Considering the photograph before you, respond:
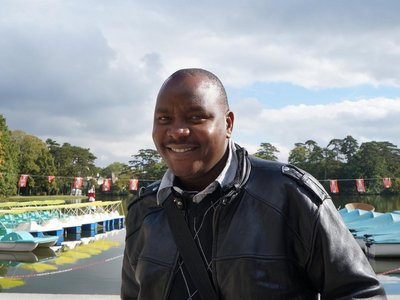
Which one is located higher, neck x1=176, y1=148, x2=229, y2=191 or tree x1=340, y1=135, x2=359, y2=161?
tree x1=340, y1=135, x2=359, y2=161

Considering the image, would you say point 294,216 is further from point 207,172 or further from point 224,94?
point 224,94

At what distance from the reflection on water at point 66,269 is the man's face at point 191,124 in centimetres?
772

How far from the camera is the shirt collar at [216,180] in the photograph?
1.48m

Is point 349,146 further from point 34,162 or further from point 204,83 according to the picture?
point 204,83

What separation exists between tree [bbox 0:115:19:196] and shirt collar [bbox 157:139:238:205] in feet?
163

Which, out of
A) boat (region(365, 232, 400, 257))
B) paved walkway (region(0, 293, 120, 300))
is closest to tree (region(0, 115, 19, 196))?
boat (region(365, 232, 400, 257))

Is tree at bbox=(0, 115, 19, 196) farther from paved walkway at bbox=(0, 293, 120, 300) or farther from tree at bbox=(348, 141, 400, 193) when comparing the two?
paved walkway at bbox=(0, 293, 120, 300)

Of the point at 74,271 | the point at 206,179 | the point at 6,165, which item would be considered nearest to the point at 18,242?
the point at 74,271

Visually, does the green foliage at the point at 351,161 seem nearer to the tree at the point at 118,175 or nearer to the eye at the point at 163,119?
the tree at the point at 118,175

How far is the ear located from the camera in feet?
5.08

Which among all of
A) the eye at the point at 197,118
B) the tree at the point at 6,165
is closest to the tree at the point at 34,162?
the tree at the point at 6,165

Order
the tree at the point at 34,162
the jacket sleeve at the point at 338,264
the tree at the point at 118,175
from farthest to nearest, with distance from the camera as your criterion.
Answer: the tree at the point at 118,175 < the tree at the point at 34,162 < the jacket sleeve at the point at 338,264

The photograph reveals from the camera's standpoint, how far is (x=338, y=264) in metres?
1.33

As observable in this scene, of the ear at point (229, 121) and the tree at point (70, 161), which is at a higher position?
the tree at point (70, 161)
